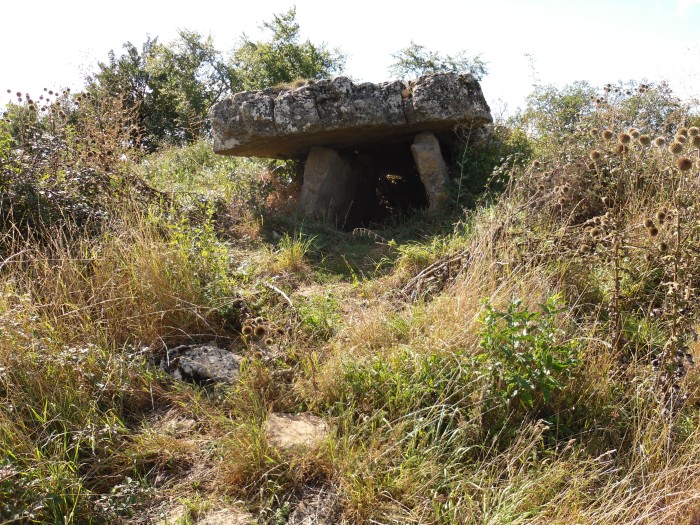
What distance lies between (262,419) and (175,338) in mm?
1110

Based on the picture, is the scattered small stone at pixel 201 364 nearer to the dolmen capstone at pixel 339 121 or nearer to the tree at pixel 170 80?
the dolmen capstone at pixel 339 121

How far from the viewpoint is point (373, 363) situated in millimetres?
3350

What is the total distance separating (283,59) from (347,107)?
7275mm

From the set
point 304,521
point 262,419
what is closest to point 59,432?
point 262,419

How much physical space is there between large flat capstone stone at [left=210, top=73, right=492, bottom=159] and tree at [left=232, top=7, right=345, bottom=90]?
20.4 ft

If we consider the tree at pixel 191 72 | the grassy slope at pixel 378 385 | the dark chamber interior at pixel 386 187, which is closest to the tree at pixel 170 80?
the tree at pixel 191 72

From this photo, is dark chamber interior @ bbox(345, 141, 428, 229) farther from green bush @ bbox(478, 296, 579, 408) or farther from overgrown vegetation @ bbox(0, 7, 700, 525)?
green bush @ bbox(478, 296, 579, 408)

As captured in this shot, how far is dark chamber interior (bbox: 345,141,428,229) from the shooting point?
25.3 ft

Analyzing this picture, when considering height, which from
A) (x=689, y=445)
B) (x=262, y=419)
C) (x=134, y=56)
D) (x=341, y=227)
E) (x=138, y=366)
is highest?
(x=134, y=56)

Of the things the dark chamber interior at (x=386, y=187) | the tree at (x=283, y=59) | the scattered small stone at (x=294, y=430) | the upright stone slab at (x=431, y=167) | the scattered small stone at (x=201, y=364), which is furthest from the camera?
the tree at (x=283, y=59)

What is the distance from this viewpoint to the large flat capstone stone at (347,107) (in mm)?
6371

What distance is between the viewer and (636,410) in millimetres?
3166

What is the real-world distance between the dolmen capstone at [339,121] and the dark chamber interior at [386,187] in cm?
49

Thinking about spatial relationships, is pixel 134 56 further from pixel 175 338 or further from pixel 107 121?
pixel 175 338
